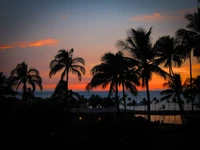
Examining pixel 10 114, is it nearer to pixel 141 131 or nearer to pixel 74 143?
pixel 74 143

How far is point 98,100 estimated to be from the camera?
60.9 meters

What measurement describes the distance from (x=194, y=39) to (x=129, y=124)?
1196 centimetres

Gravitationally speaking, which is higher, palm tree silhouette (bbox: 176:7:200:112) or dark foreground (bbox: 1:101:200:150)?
palm tree silhouette (bbox: 176:7:200:112)

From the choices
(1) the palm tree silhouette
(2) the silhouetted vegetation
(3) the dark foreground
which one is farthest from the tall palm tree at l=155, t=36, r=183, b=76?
(3) the dark foreground

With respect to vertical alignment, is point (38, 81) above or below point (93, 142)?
above

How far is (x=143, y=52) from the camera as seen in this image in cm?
2019

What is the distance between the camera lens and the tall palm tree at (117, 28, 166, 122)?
19.9m

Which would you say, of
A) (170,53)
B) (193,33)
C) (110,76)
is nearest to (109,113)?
(110,76)

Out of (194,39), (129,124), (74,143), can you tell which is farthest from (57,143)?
(194,39)

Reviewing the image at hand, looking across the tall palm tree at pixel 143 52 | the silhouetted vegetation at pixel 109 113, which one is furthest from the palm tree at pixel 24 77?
the tall palm tree at pixel 143 52

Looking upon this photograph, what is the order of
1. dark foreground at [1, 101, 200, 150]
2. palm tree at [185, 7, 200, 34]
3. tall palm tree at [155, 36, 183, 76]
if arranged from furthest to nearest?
tall palm tree at [155, 36, 183, 76]
palm tree at [185, 7, 200, 34]
dark foreground at [1, 101, 200, 150]

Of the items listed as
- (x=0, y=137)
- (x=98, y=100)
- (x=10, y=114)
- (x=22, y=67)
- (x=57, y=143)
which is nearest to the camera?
(x=0, y=137)

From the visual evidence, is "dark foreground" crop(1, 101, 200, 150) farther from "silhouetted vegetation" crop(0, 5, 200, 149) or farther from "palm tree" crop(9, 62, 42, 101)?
"palm tree" crop(9, 62, 42, 101)

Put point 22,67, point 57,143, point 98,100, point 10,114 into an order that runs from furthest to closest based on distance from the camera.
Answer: point 98,100
point 22,67
point 57,143
point 10,114
